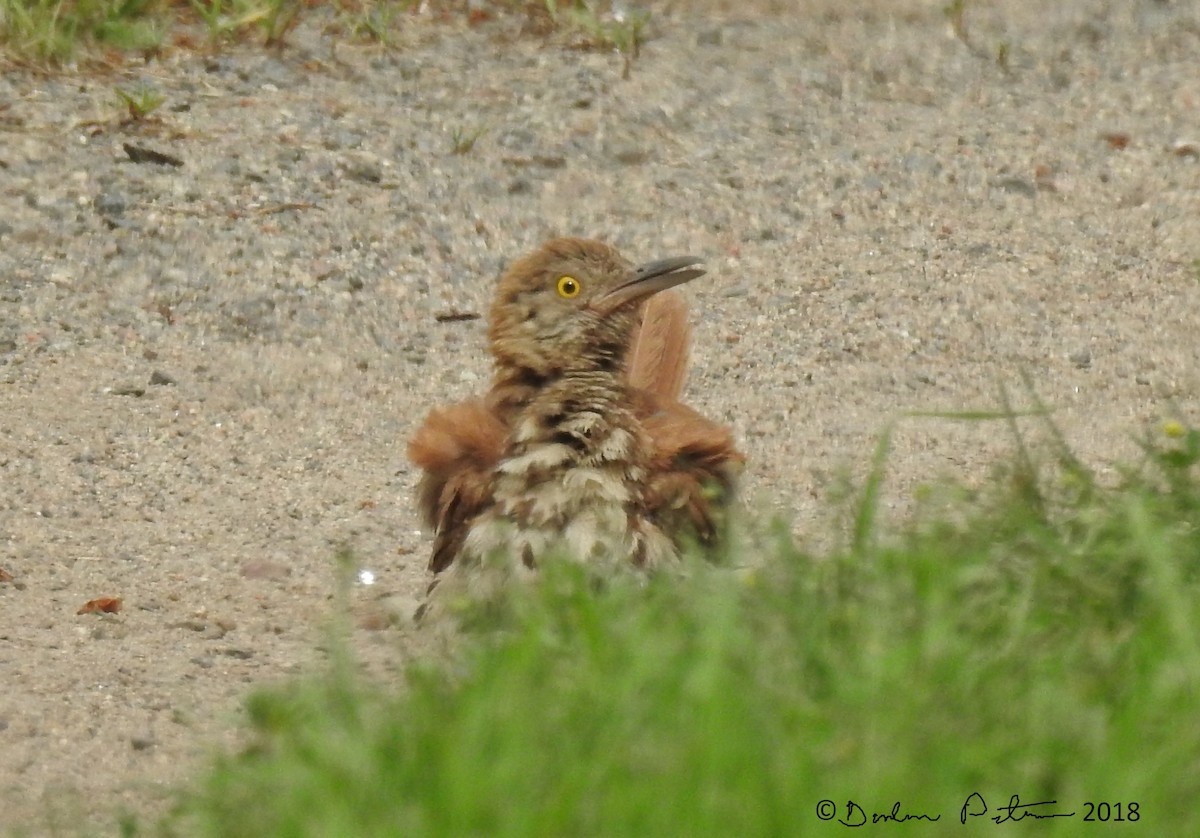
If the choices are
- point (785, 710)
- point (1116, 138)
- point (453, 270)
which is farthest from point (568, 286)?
point (1116, 138)

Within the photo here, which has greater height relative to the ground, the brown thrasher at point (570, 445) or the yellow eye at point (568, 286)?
the yellow eye at point (568, 286)

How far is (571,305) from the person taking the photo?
4949 mm

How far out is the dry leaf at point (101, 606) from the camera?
5074 mm

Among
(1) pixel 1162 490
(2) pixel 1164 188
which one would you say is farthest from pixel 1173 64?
(1) pixel 1162 490

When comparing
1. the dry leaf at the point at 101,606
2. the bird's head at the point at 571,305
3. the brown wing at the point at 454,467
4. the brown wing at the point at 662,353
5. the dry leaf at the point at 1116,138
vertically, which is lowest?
the dry leaf at the point at 101,606

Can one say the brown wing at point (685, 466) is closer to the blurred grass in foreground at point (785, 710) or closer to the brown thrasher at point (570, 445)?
the brown thrasher at point (570, 445)

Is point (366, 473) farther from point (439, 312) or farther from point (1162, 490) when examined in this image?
point (1162, 490)

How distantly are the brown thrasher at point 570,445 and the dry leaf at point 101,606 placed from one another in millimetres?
854

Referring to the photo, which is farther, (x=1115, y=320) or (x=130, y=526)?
(x=1115, y=320)

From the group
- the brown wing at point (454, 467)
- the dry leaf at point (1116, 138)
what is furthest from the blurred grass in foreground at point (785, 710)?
the dry leaf at point (1116, 138)

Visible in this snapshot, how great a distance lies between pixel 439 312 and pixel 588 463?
2593 mm

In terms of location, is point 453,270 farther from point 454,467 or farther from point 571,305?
point 454,467

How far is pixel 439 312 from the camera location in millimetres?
7039

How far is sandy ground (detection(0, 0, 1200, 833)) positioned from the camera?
5.39 metres
